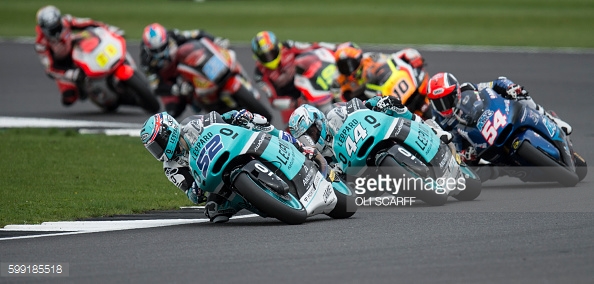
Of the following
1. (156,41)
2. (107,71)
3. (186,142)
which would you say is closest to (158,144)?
(186,142)

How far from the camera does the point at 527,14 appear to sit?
40906 mm

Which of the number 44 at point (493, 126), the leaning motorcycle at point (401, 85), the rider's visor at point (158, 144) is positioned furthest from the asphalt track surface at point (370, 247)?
the leaning motorcycle at point (401, 85)

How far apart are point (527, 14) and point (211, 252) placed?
108 ft

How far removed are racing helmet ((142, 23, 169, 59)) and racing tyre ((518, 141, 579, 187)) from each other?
9271 mm

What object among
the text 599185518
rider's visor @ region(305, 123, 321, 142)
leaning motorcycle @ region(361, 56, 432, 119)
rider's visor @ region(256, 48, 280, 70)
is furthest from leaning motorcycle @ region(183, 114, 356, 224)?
rider's visor @ region(256, 48, 280, 70)

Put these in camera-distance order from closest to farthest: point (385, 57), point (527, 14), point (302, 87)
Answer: point (385, 57), point (302, 87), point (527, 14)

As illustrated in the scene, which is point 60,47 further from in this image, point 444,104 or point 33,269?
point 33,269

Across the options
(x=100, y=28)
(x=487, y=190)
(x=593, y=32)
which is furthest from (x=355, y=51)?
(x=593, y=32)

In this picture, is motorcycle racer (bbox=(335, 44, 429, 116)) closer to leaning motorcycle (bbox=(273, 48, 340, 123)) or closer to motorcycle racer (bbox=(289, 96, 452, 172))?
leaning motorcycle (bbox=(273, 48, 340, 123))

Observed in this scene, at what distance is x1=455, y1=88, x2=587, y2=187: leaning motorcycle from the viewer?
1344 centimetres

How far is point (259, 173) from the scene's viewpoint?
10.7m

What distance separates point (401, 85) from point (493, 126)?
3.45 metres

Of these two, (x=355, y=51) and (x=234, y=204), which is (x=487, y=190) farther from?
(x=355, y=51)

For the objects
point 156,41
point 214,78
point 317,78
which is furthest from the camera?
point 156,41
